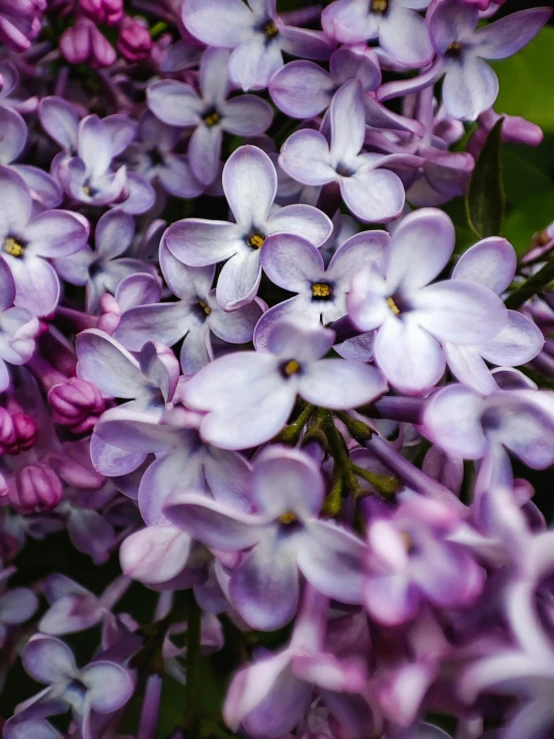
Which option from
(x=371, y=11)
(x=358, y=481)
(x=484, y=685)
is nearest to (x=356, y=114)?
(x=371, y=11)

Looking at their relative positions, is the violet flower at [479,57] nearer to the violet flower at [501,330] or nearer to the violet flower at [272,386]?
the violet flower at [501,330]

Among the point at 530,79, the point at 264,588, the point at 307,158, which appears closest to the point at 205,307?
the point at 307,158

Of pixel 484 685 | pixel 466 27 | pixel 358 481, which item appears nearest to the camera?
pixel 484 685

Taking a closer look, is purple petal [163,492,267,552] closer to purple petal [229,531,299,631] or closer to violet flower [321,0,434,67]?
purple petal [229,531,299,631]

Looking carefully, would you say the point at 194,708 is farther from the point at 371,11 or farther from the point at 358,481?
the point at 371,11

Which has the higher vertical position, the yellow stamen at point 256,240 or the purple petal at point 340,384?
the purple petal at point 340,384

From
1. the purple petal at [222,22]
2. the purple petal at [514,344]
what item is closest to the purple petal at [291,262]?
the purple petal at [514,344]

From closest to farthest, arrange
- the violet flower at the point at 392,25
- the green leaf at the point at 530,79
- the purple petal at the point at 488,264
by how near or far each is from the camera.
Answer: the purple petal at the point at 488,264 → the violet flower at the point at 392,25 → the green leaf at the point at 530,79
